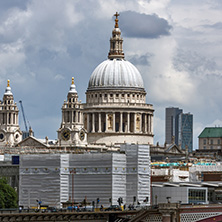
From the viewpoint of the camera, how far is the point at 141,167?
643 ft

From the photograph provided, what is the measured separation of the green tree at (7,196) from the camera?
621 feet

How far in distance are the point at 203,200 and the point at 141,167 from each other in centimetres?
1002

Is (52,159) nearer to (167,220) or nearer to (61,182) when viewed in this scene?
(61,182)

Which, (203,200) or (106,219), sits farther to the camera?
(203,200)

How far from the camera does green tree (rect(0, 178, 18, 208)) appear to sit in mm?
189375

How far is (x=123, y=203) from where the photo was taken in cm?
19388

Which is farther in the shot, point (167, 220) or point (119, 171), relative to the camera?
point (119, 171)

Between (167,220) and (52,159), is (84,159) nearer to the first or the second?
(52,159)

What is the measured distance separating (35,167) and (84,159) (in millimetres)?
7451

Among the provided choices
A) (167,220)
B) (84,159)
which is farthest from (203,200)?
(167,220)

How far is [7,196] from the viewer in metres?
193

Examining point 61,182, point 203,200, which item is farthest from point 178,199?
point 61,182

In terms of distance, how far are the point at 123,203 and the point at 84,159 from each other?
884cm

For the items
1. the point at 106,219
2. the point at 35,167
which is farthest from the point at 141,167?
the point at 106,219
